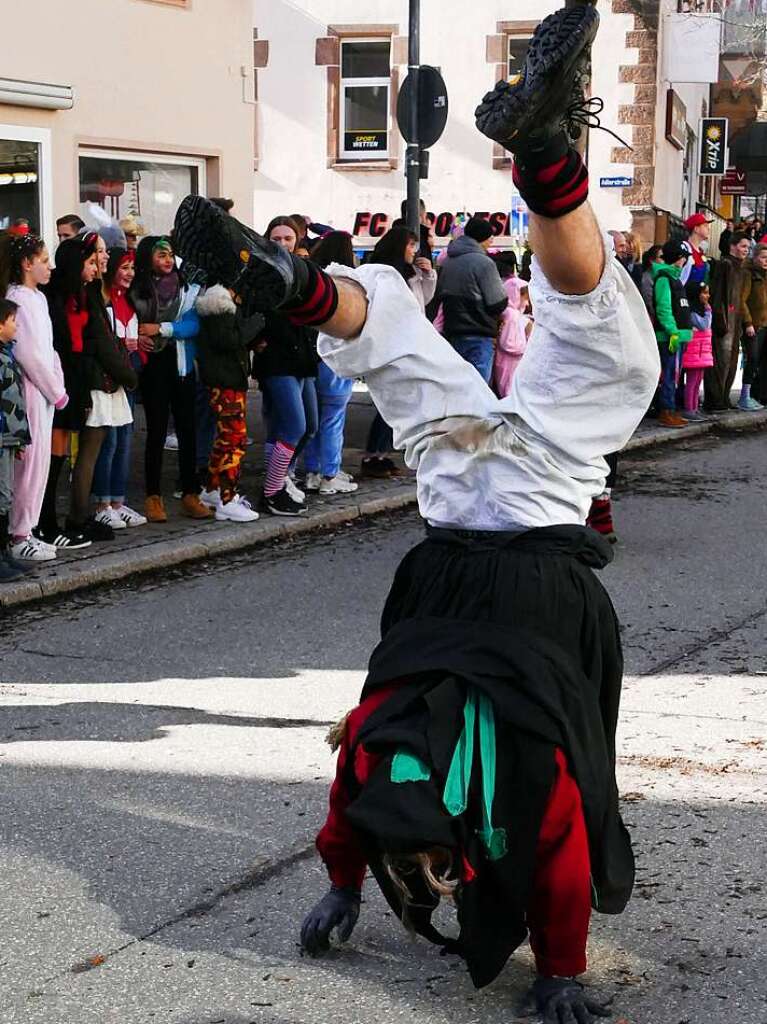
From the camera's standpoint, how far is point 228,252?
297cm

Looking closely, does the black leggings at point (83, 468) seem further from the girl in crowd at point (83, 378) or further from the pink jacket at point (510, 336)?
the pink jacket at point (510, 336)

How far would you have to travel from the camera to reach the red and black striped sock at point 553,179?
108 inches

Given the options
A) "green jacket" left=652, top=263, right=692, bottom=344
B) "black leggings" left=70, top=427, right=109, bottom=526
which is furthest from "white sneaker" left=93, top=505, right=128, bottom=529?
"green jacket" left=652, top=263, right=692, bottom=344

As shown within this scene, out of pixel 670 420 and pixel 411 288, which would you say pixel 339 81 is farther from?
pixel 411 288

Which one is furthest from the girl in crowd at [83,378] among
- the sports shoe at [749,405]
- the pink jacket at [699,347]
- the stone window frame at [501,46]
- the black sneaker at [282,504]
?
the stone window frame at [501,46]

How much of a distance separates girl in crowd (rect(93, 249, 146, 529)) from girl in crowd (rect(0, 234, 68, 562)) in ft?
2.15

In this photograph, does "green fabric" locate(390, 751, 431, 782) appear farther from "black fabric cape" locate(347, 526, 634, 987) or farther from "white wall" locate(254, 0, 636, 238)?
"white wall" locate(254, 0, 636, 238)

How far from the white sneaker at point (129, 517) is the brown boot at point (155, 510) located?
9 centimetres

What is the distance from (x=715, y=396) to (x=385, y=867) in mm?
13958

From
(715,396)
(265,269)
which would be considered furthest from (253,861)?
(715,396)

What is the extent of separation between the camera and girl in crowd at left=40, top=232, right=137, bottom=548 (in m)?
8.92

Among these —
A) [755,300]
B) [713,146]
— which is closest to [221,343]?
[755,300]

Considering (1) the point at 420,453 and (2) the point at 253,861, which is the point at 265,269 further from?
(2) the point at 253,861

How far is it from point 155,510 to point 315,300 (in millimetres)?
6903
